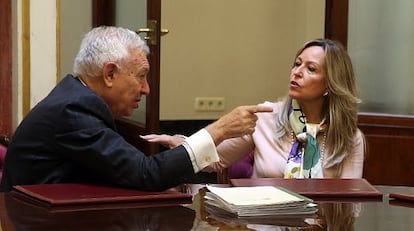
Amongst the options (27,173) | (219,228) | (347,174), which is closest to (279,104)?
(347,174)

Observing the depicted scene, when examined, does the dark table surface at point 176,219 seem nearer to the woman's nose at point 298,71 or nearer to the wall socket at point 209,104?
the woman's nose at point 298,71

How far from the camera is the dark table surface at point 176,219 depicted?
149 centimetres

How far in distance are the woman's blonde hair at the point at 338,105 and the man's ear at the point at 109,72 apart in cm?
77

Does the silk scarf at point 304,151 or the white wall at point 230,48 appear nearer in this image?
the silk scarf at point 304,151

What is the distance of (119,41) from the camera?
2016 millimetres

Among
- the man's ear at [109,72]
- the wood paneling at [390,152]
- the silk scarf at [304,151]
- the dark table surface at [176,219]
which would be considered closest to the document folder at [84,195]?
the dark table surface at [176,219]

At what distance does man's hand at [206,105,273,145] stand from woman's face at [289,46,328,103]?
55cm

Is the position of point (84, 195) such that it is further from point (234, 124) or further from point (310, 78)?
point (310, 78)

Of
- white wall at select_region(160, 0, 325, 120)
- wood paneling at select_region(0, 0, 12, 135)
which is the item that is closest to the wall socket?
white wall at select_region(160, 0, 325, 120)

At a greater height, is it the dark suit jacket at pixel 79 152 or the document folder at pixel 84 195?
the dark suit jacket at pixel 79 152

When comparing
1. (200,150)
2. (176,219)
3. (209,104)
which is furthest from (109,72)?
(209,104)

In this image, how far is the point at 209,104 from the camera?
17.6ft

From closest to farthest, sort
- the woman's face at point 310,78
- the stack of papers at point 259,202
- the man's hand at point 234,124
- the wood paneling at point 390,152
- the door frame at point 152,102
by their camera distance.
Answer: the stack of papers at point 259,202 → the man's hand at point 234,124 → the woman's face at point 310,78 → the wood paneling at point 390,152 → the door frame at point 152,102

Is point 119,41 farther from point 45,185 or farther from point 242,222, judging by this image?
point 242,222
